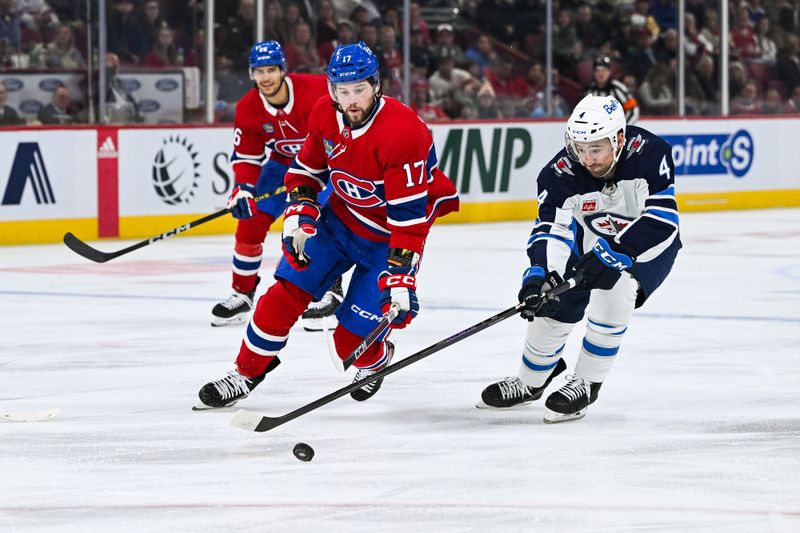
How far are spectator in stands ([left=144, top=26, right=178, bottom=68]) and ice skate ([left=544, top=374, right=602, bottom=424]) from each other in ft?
21.8

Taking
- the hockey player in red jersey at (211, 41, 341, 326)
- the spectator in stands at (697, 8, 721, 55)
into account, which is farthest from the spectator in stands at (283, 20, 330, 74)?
the hockey player in red jersey at (211, 41, 341, 326)

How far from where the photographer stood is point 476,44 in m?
12.8

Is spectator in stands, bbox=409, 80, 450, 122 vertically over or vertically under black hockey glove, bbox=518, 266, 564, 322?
over

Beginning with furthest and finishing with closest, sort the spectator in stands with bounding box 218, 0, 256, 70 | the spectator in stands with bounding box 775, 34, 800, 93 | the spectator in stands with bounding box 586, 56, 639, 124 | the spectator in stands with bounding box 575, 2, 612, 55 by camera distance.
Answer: the spectator in stands with bounding box 775, 34, 800, 93 → the spectator in stands with bounding box 575, 2, 612, 55 → the spectator in stands with bounding box 586, 56, 639, 124 → the spectator in stands with bounding box 218, 0, 256, 70

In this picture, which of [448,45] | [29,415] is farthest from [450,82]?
[29,415]

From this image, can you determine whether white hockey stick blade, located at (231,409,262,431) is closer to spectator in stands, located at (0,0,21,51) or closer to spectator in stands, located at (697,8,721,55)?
spectator in stands, located at (0,0,21,51)

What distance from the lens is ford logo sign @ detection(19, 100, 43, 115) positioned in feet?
33.0

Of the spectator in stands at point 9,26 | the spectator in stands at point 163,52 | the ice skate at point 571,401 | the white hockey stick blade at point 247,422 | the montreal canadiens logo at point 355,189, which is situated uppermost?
the spectator in stands at point 9,26

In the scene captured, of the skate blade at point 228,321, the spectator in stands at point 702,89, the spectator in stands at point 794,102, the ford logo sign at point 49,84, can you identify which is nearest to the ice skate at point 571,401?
the skate blade at point 228,321

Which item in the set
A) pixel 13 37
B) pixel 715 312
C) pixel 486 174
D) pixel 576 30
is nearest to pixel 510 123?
pixel 486 174

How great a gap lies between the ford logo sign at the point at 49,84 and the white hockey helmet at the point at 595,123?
6459mm

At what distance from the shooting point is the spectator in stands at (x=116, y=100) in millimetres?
10469

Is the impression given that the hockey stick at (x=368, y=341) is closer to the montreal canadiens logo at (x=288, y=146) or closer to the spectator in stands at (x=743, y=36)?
the montreal canadiens logo at (x=288, y=146)

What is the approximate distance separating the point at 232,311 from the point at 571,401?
2.47 m
